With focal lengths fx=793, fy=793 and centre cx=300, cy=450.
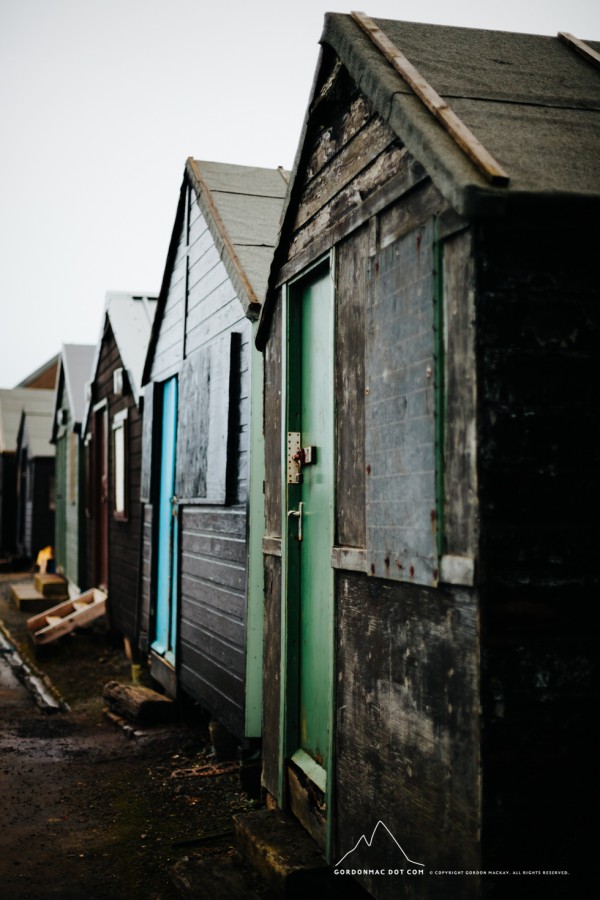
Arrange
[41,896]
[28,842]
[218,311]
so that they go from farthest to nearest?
1. [218,311]
2. [28,842]
3. [41,896]

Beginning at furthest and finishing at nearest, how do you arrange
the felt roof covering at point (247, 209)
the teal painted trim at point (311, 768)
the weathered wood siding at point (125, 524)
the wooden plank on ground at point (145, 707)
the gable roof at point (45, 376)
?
the gable roof at point (45, 376), the weathered wood siding at point (125, 524), the wooden plank on ground at point (145, 707), the felt roof covering at point (247, 209), the teal painted trim at point (311, 768)

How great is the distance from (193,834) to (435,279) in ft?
11.8

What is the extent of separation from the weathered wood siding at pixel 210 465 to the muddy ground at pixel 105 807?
477mm

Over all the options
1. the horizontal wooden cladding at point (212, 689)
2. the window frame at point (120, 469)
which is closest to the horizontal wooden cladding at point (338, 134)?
the horizontal wooden cladding at point (212, 689)

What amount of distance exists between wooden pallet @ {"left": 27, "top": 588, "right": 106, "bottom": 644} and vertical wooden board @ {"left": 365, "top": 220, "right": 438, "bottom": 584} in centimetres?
816

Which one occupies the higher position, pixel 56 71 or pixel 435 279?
pixel 56 71

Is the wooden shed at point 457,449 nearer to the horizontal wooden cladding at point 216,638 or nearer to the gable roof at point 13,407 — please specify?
the horizontal wooden cladding at point 216,638

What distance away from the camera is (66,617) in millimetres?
10703

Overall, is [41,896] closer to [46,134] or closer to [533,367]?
[533,367]

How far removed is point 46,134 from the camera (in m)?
20.0

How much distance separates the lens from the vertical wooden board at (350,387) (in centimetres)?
327

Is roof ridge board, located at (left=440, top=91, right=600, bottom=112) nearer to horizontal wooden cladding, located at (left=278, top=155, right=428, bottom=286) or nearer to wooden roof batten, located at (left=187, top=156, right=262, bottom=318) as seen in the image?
horizontal wooden cladding, located at (left=278, top=155, right=428, bottom=286)

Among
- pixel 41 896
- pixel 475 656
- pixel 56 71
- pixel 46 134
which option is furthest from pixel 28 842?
pixel 46 134

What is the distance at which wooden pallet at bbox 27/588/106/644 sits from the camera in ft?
33.3
